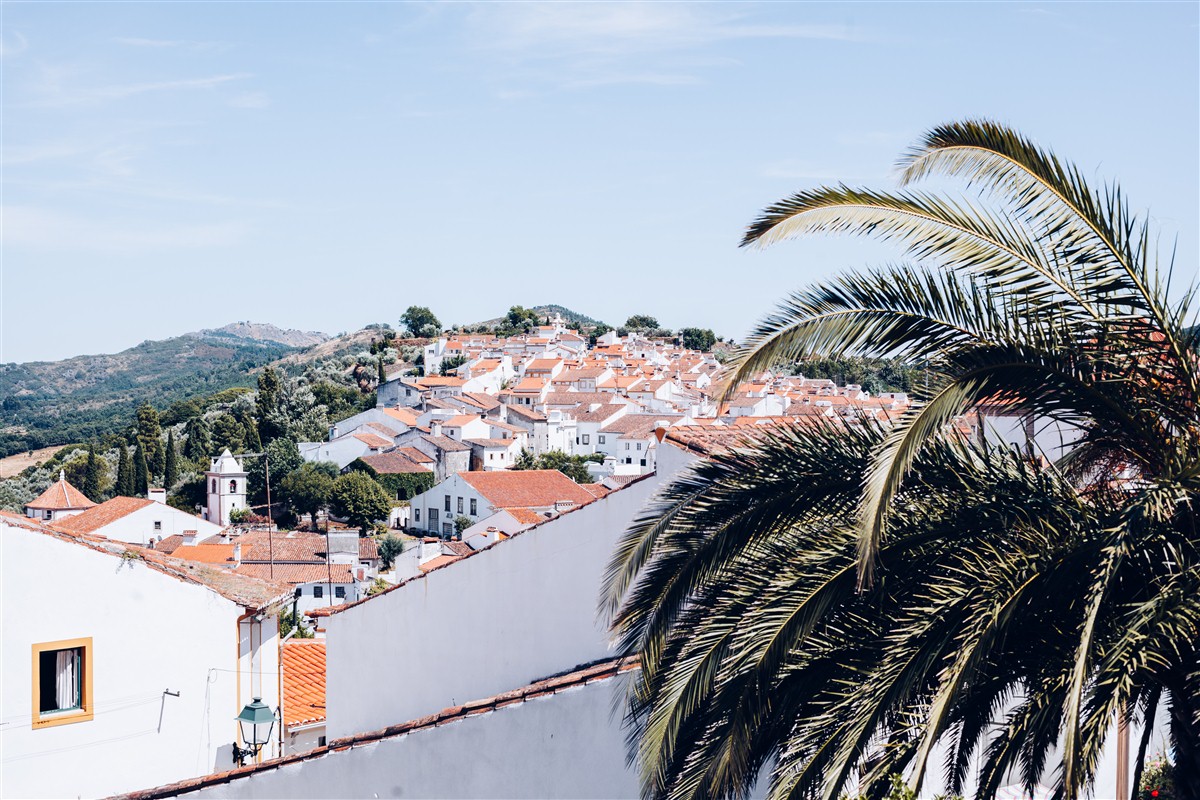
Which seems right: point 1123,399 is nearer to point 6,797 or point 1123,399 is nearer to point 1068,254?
point 1068,254

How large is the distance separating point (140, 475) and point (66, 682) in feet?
301

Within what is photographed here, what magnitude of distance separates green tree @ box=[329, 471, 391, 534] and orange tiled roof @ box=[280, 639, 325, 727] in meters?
65.4

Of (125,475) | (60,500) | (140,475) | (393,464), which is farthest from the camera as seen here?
(140,475)

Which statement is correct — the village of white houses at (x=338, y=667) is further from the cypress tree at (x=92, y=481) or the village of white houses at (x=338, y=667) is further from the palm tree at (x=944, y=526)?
the cypress tree at (x=92, y=481)

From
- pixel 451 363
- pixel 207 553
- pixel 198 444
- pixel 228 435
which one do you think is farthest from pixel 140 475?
pixel 451 363

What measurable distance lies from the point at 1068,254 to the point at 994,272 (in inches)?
14.5

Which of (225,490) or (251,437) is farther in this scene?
(251,437)

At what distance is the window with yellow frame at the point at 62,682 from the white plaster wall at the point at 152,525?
6346 cm

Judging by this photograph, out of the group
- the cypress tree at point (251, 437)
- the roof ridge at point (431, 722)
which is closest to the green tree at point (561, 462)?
the cypress tree at point (251, 437)

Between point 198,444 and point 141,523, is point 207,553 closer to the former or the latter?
point 141,523

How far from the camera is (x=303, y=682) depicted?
18.2m

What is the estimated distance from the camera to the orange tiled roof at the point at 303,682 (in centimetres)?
1728

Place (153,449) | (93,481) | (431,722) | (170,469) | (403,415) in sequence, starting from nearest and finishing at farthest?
(431,722) → (93,481) → (170,469) → (153,449) → (403,415)

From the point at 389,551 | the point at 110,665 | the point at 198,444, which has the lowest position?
the point at 198,444
